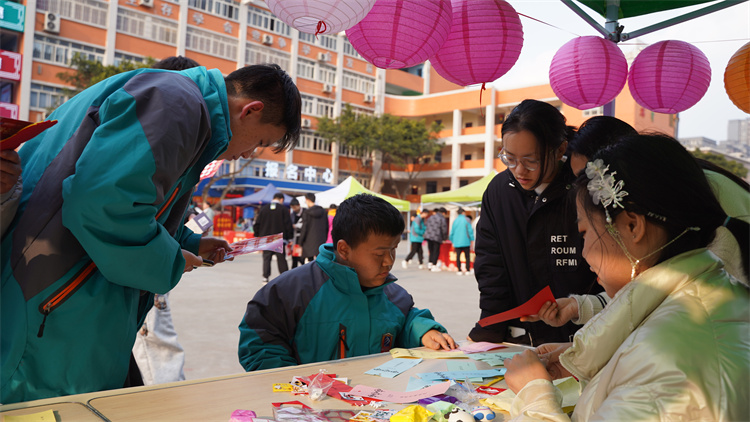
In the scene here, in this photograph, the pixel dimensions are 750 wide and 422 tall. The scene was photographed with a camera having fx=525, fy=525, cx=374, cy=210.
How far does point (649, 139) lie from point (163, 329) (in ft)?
9.10

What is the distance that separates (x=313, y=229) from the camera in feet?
29.6

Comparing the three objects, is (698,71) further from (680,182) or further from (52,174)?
(52,174)

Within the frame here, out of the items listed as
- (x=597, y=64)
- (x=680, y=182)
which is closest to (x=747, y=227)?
(x=680, y=182)

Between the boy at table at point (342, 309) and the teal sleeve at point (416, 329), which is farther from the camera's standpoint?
the teal sleeve at point (416, 329)

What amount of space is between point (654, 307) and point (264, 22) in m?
28.4

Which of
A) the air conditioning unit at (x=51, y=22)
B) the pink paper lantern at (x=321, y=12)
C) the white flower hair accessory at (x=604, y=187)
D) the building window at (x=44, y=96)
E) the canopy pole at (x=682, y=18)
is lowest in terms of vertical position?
the white flower hair accessory at (x=604, y=187)

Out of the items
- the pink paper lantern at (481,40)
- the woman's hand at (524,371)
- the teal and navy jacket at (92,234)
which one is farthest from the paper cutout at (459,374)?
the pink paper lantern at (481,40)

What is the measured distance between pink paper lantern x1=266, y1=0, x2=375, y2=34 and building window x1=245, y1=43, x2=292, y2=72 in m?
25.1

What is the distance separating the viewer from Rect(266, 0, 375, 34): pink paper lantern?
7.00ft

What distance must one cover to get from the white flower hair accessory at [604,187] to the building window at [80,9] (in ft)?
79.3

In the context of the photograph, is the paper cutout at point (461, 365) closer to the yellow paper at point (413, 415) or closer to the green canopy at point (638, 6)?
the yellow paper at point (413, 415)

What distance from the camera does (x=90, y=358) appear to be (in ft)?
4.08

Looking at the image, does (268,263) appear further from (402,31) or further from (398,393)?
(398,393)

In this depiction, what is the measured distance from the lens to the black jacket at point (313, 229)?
9016mm
